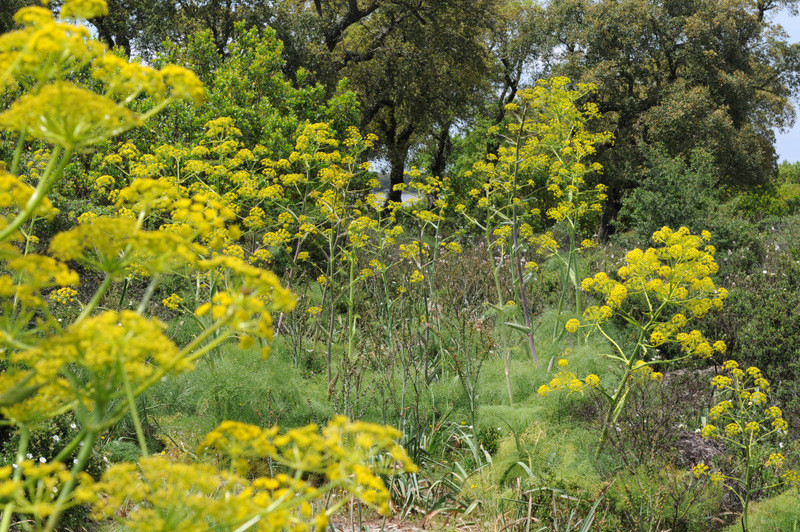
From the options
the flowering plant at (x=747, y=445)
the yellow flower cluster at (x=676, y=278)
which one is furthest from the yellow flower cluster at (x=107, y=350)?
the flowering plant at (x=747, y=445)

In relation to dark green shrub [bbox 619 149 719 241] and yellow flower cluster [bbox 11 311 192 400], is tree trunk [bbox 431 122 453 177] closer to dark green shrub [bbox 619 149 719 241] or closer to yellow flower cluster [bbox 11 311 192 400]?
dark green shrub [bbox 619 149 719 241]

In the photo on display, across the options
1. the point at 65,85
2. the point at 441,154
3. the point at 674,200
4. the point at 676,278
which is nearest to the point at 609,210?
the point at 441,154

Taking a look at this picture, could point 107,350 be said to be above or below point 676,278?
below

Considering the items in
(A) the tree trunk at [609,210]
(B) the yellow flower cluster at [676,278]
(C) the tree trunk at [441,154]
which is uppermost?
(C) the tree trunk at [441,154]

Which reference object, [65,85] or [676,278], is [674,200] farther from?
[65,85]

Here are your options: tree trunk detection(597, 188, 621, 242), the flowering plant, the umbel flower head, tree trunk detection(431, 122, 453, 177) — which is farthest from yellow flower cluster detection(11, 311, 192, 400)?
tree trunk detection(431, 122, 453, 177)

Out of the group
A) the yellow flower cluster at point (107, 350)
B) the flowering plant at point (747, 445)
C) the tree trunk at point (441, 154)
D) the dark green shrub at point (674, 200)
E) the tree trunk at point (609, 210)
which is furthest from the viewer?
the tree trunk at point (441, 154)

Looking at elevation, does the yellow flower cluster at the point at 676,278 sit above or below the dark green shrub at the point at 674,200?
below

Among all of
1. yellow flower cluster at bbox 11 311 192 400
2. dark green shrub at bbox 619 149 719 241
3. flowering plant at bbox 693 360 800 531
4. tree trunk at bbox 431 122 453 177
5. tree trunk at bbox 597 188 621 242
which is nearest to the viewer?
yellow flower cluster at bbox 11 311 192 400

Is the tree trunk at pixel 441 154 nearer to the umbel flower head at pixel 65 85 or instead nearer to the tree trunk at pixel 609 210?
the tree trunk at pixel 609 210

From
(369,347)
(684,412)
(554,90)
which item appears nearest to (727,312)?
(684,412)

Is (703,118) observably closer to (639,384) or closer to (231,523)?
(639,384)

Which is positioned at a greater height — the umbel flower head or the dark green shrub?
the dark green shrub

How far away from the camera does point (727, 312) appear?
6641 mm
